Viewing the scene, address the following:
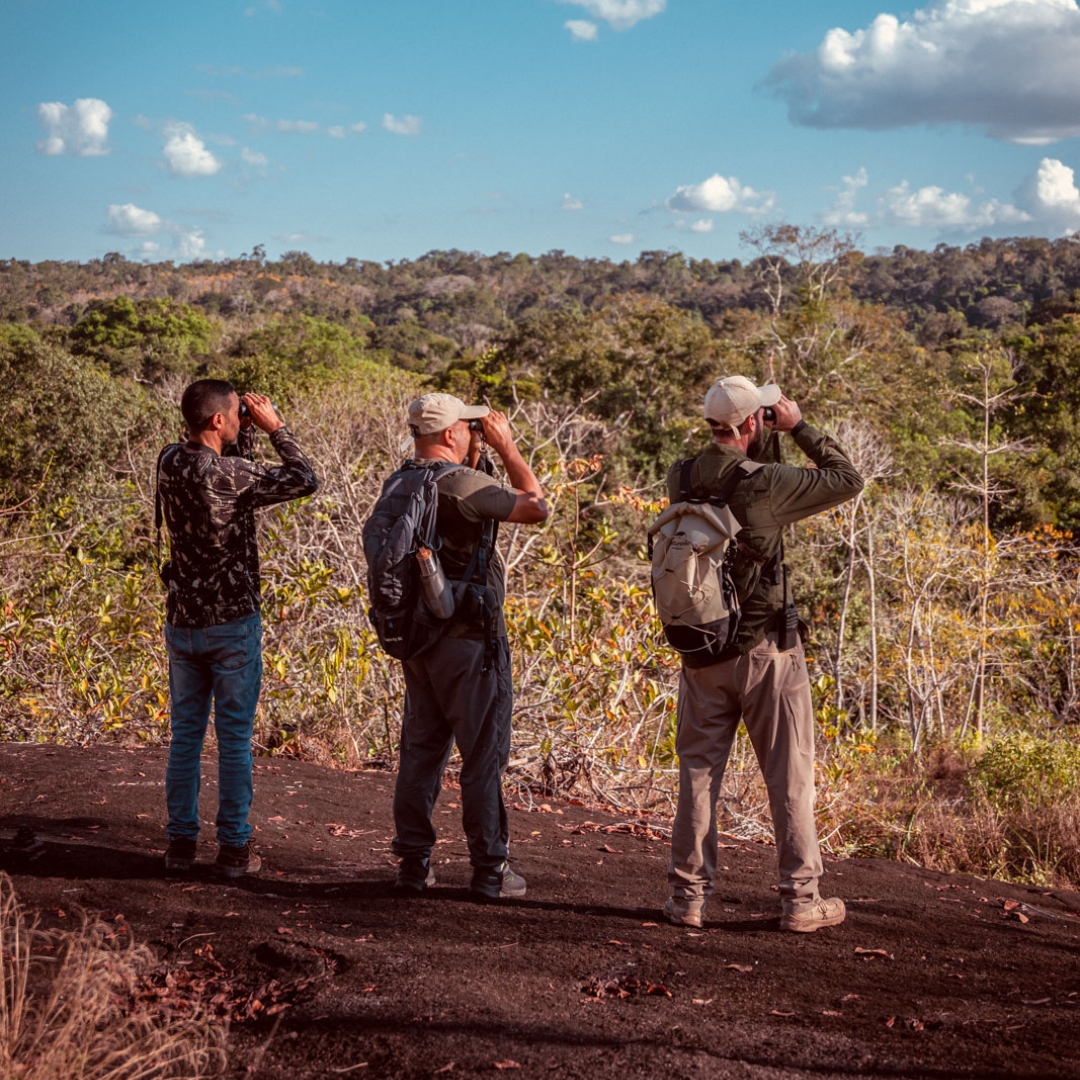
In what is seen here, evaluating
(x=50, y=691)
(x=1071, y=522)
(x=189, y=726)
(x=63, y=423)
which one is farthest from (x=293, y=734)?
(x=1071, y=522)

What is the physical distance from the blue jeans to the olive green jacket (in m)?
1.71

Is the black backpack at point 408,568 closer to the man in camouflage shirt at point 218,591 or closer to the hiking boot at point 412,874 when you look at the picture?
the man in camouflage shirt at point 218,591

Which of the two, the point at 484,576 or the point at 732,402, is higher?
the point at 732,402

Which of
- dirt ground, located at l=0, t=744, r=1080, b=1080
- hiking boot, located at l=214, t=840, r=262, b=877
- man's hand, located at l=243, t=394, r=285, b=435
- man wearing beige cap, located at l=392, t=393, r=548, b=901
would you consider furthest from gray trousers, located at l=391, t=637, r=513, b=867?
man's hand, located at l=243, t=394, r=285, b=435

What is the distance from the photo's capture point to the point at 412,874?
13.6ft

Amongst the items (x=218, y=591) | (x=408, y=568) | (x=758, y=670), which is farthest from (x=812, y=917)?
(x=218, y=591)

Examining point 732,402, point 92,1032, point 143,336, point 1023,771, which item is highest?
point 143,336

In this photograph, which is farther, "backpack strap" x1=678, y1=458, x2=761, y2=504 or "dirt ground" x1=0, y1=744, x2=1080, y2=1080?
"backpack strap" x1=678, y1=458, x2=761, y2=504

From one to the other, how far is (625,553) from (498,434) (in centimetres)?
1601

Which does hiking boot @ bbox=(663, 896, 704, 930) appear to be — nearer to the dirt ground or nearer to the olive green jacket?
the dirt ground

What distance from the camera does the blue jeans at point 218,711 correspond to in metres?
4.12

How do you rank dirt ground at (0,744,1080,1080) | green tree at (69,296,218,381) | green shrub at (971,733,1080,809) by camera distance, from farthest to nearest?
green tree at (69,296,218,381) → green shrub at (971,733,1080,809) → dirt ground at (0,744,1080,1080)

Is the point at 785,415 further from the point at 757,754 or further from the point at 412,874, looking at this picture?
the point at 412,874

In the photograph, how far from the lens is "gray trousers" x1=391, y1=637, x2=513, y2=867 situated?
12.7 ft
